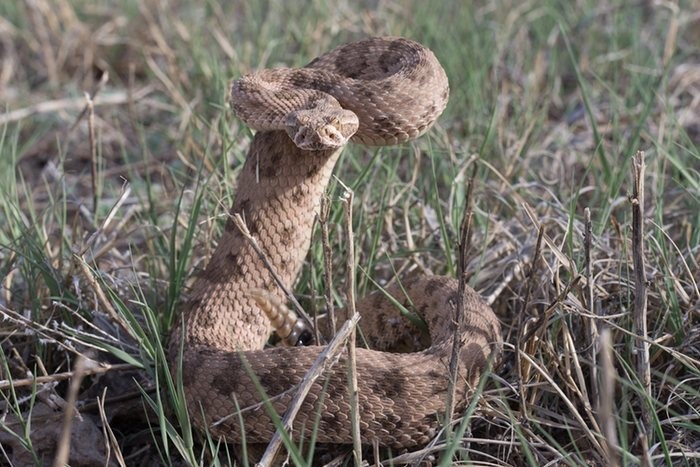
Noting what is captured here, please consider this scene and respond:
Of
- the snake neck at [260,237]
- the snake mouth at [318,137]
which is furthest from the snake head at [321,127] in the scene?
the snake neck at [260,237]

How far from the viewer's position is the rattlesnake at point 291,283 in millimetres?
3467

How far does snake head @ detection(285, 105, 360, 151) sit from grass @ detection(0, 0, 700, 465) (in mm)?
549

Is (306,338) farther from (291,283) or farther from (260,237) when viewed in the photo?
(260,237)

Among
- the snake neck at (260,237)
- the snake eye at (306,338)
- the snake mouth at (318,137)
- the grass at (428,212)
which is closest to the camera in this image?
the snake mouth at (318,137)

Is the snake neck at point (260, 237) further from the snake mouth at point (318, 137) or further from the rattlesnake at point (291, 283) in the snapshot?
the snake mouth at point (318, 137)

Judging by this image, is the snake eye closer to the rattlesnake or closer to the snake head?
the rattlesnake

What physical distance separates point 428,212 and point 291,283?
103 centimetres

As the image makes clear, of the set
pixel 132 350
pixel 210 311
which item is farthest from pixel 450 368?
pixel 132 350

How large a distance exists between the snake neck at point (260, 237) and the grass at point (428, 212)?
149 millimetres

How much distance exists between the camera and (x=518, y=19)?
7.38 metres

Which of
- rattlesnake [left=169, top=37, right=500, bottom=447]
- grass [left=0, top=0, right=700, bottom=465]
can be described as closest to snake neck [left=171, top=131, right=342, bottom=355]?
rattlesnake [left=169, top=37, right=500, bottom=447]

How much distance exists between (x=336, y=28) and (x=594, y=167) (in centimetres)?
234

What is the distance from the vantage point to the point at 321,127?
3.37 meters

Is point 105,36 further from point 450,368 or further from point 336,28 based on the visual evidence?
point 450,368
